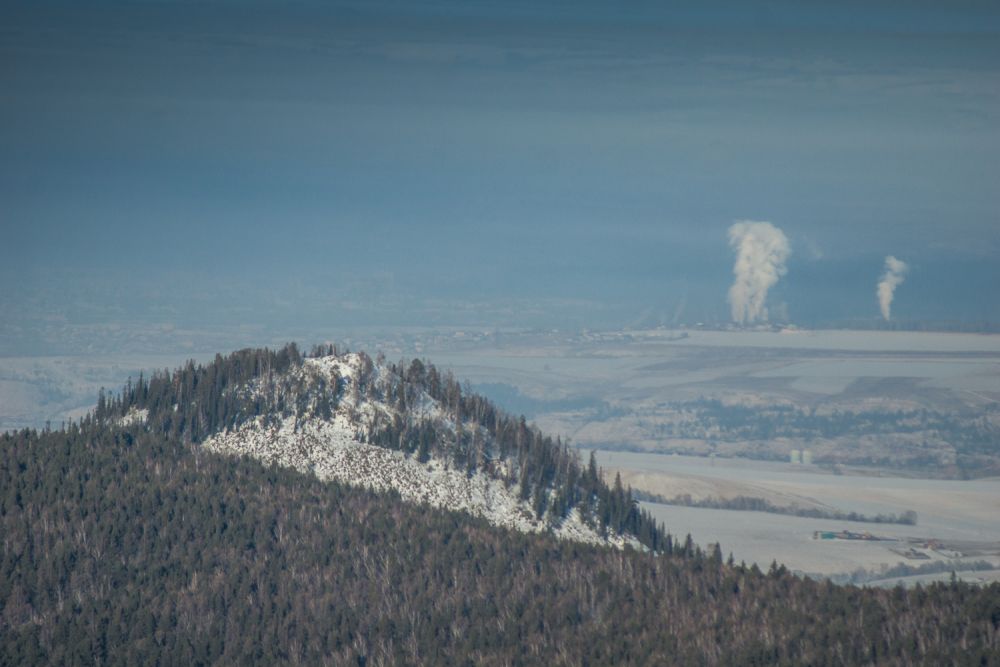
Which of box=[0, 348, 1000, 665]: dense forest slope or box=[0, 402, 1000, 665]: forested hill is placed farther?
box=[0, 348, 1000, 665]: dense forest slope

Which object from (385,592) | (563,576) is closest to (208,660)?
(385,592)

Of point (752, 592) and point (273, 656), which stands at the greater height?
point (752, 592)

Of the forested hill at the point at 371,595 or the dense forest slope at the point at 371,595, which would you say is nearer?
the forested hill at the point at 371,595

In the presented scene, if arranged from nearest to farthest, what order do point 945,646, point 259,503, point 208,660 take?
point 945,646, point 208,660, point 259,503

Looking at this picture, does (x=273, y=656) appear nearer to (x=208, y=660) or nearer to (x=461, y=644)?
(x=208, y=660)

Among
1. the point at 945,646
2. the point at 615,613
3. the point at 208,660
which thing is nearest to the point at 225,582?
Result: the point at 208,660

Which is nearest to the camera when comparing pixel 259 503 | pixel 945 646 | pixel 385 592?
pixel 945 646

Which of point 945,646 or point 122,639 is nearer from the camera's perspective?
point 945,646
